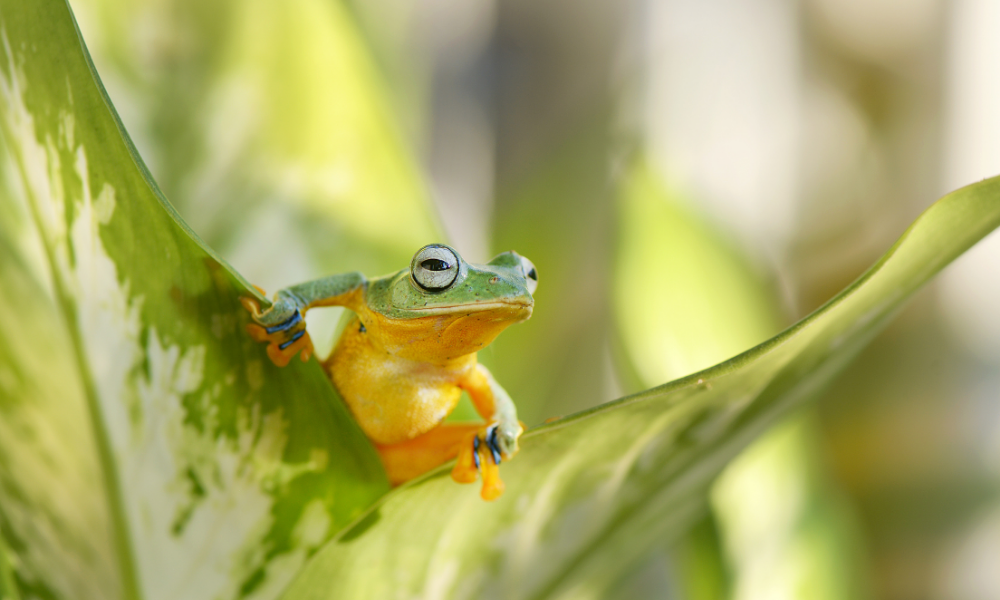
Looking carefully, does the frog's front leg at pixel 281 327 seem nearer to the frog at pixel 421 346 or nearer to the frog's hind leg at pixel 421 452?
the frog at pixel 421 346

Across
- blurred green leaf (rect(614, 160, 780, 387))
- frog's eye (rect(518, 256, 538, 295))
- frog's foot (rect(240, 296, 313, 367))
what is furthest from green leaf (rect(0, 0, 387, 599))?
blurred green leaf (rect(614, 160, 780, 387))

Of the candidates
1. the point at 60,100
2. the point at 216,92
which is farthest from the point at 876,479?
the point at 60,100

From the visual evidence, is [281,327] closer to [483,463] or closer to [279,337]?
[279,337]

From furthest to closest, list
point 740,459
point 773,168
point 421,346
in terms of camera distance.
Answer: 1. point 773,168
2. point 740,459
3. point 421,346

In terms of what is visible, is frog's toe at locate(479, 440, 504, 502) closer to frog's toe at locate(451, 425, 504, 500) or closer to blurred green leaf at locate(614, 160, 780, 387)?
frog's toe at locate(451, 425, 504, 500)

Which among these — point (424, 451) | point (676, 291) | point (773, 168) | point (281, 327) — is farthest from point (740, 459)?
point (773, 168)

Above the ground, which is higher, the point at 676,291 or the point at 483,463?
the point at 483,463

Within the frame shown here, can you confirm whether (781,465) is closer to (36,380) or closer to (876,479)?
(36,380)
